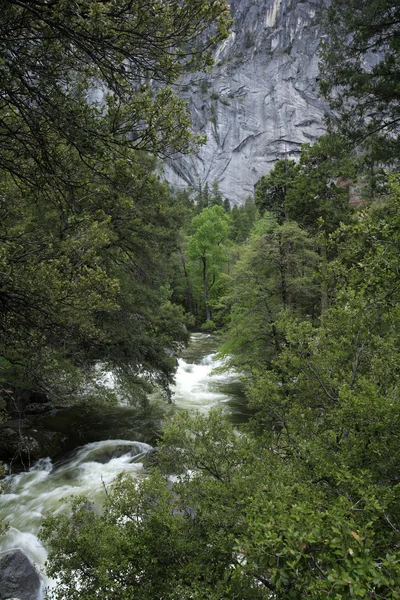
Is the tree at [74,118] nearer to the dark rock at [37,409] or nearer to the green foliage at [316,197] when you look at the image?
the dark rock at [37,409]

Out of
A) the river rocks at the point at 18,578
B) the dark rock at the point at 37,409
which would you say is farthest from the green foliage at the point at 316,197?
the river rocks at the point at 18,578

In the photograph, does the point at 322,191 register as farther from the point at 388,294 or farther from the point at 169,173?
the point at 169,173

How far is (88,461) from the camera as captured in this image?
34.6 ft

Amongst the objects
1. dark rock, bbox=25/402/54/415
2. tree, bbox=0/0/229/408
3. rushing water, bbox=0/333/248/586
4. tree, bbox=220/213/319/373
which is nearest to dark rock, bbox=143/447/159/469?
rushing water, bbox=0/333/248/586

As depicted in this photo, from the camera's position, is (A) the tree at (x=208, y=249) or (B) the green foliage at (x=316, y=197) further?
(A) the tree at (x=208, y=249)

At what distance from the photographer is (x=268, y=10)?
3334 inches

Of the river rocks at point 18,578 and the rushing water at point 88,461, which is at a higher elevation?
the river rocks at point 18,578

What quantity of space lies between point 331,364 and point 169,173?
8054 cm

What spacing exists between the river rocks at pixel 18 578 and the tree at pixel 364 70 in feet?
36.8

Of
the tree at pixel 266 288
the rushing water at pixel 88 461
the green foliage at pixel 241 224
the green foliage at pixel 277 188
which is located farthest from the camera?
the green foliage at pixel 241 224

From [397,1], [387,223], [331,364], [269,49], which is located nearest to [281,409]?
[331,364]

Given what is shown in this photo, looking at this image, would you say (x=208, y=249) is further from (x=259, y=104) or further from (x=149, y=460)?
(x=259, y=104)

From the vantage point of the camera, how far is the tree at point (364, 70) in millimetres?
7500

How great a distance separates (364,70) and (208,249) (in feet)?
90.8
